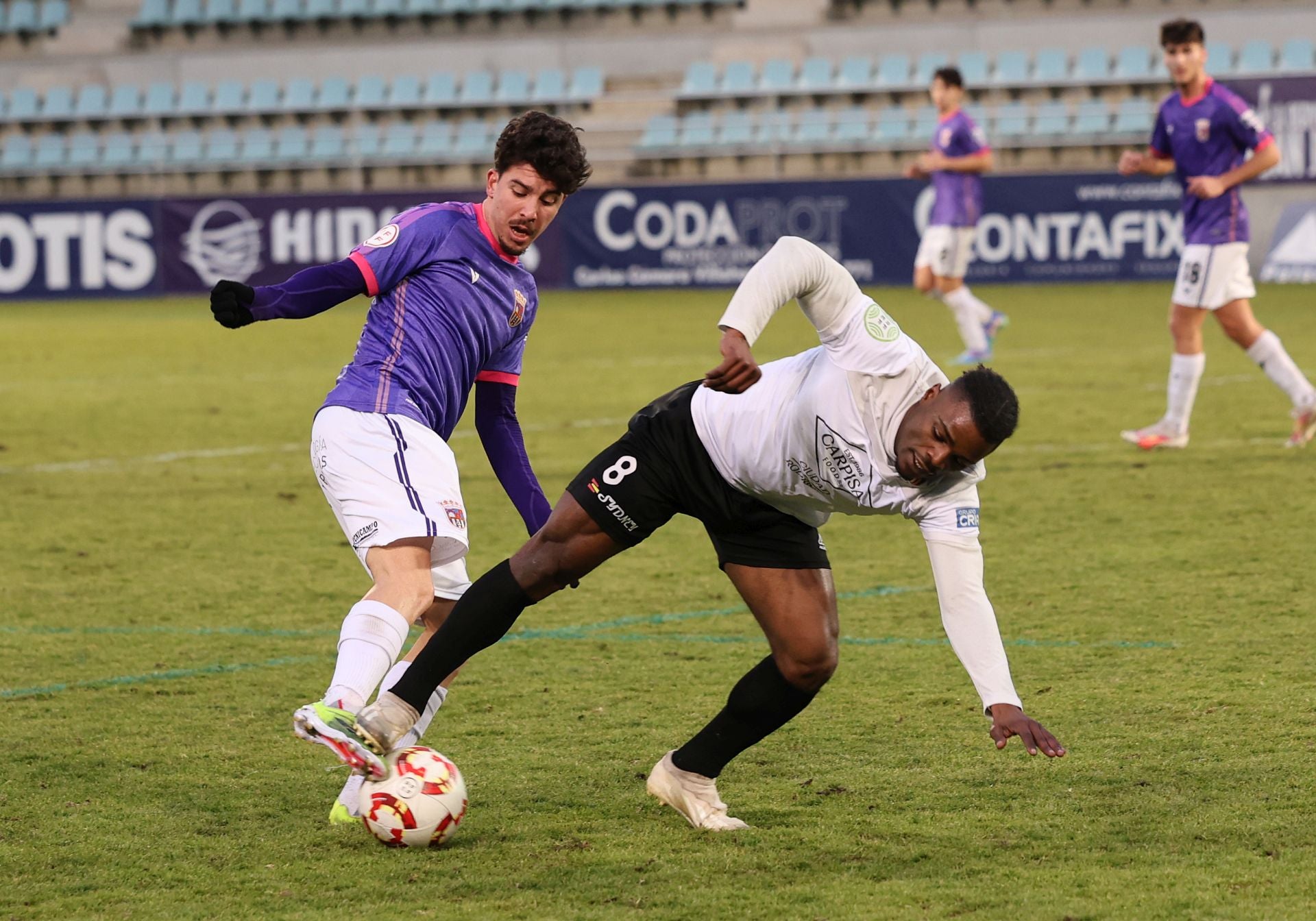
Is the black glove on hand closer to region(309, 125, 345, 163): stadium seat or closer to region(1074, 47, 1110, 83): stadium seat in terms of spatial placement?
region(1074, 47, 1110, 83): stadium seat

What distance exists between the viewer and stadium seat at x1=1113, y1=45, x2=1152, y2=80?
81.0 ft

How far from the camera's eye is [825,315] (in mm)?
3732

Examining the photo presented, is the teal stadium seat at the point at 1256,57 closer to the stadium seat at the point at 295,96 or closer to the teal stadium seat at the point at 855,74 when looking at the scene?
the teal stadium seat at the point at 855,74

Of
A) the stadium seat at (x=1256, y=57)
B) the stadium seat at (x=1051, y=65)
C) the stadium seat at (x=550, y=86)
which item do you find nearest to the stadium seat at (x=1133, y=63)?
the stadium seat at (x=1051, y=65)

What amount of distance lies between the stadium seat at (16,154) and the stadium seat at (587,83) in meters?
8.84

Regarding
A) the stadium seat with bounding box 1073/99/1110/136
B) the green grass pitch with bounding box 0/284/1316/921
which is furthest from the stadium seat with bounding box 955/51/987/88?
the green grass pitch with bounding box 0/284/1316/921

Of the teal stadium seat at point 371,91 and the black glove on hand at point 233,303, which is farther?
the teal stadium seat at point 371,91

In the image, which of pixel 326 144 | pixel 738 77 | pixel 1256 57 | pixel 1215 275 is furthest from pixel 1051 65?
pixel 1215 275

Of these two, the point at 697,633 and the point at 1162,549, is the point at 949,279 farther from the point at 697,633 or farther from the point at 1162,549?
the point at 697,633

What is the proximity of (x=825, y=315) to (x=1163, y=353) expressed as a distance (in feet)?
39.8

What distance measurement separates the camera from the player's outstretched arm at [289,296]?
3.94 m

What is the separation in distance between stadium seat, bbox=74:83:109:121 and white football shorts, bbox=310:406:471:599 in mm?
26087

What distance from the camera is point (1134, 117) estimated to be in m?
24.0

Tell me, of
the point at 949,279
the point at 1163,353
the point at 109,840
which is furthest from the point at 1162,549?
the point at 1163,353
